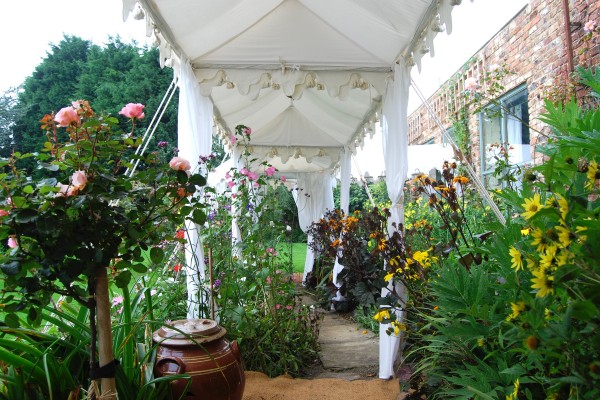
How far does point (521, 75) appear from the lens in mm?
4746

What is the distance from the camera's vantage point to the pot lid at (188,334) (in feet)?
6.41

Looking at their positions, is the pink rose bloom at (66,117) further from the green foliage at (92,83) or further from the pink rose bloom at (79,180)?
the green foliage at (92,83)

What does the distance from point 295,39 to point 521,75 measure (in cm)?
270

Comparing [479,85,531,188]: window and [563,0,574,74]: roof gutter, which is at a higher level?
[563,0,574,74]: roof gutter

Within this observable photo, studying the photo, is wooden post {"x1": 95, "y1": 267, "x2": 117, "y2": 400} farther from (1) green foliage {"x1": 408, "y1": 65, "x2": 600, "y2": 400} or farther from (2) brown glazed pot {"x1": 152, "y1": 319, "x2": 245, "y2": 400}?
(1) green foliage {"x1": 408, "y1": 65, "x2": 600, "y2": 400}

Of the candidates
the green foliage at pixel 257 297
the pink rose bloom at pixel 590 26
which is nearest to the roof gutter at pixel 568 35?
the pink rose bloom at pixel 590 26

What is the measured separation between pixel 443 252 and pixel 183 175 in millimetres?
1384

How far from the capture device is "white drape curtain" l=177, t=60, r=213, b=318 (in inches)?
117

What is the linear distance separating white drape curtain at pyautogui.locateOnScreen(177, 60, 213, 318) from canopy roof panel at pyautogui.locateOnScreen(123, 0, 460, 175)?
0.12 m

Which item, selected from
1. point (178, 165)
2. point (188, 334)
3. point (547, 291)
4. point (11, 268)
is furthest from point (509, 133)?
point (11, 268)

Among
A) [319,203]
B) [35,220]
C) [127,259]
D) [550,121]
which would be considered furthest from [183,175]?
[319,203]

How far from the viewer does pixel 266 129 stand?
6137 mm

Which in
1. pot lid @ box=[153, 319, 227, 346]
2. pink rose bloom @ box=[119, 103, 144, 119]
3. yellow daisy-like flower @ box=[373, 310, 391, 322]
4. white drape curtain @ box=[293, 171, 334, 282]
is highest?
white drape curtain @ box=[293, 171, 334, 282]

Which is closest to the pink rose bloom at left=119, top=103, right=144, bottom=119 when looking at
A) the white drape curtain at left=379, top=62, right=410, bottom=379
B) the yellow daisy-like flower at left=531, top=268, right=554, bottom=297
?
the yellow daisy-like flower at left=531, top=268, right=554, bottom=297
